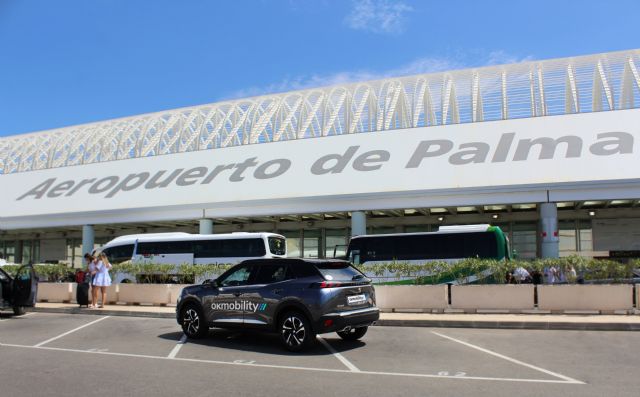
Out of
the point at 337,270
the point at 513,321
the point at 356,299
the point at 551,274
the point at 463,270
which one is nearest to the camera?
the point at 356,299

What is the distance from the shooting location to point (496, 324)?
13.4 m

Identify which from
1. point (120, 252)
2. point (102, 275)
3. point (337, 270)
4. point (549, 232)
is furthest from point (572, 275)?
point (120, 252)

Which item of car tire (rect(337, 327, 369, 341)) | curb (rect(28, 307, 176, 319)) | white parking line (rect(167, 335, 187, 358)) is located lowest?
curb (rect(28, 307, 176, 319))

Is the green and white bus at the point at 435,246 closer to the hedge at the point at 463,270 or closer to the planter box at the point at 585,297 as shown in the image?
the hedge at the point at 463,270

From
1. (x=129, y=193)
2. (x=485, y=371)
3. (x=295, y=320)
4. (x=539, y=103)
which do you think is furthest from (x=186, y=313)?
(x=539, y=103)

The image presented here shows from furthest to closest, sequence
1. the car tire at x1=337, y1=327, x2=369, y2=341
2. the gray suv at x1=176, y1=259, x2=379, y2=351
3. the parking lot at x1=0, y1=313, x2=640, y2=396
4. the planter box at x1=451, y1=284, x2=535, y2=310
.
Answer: the planter box at x1=451, y1=284, x2=535, y2=310 < the car tire at x1=337, y1=327, x2=369, y2=341 < the gray suv at x1=176, y1=259, x2=379, y2=351 < the parking lot at x1=0, y1=313, x2=640, y2=396

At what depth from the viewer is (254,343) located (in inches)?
433

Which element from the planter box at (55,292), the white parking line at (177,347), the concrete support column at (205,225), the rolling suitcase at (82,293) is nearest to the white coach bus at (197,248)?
the concrete support column at (205,225)

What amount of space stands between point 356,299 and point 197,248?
19.2 meters

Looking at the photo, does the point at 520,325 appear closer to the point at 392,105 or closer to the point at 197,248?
the point at 197,248

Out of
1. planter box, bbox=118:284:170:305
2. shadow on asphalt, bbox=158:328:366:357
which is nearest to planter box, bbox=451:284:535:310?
shadow on asphalt, bbox=158:328:366:357

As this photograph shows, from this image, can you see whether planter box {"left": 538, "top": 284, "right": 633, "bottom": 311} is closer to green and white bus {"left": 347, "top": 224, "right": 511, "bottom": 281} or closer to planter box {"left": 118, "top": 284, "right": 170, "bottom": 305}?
green and white bus {"left": 347, "top": 224, "right": 511, "bottom": 281}

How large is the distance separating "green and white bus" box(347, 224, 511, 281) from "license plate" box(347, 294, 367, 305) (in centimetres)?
1109

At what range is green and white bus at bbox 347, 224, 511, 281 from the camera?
2222 cm
